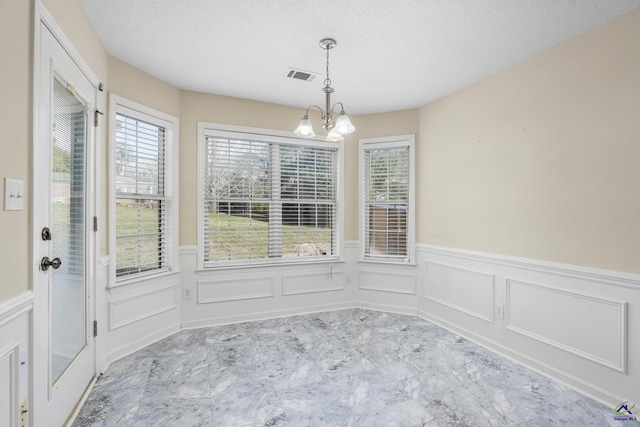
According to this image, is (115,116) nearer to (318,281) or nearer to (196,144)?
(196,144)

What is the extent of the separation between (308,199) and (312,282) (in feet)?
3.49

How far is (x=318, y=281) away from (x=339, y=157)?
164cm

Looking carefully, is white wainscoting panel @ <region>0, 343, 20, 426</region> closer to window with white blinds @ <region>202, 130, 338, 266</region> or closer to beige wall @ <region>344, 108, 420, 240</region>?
window with white blinds @ <region>202, 130, 338, 266</region>

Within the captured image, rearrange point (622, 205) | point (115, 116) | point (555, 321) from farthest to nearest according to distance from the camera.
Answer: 1. point (115, 116)
2. point (555, 321)
3. point (622, 205)

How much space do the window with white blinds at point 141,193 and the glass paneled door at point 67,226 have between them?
589 mm

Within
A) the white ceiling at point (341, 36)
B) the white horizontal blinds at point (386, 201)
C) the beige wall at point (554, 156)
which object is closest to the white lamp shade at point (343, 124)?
the white ceiling at point (341, 36)

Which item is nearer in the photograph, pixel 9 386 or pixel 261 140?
pixel 9 386

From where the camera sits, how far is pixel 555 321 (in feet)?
8.32

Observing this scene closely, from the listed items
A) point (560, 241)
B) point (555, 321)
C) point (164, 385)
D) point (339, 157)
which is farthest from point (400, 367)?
point (339, 157)

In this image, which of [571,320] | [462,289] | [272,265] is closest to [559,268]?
[571,320]

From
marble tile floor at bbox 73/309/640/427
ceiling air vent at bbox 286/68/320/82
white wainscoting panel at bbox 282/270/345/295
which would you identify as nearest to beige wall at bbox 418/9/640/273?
marble tile floor at bbox 73/309/640/427

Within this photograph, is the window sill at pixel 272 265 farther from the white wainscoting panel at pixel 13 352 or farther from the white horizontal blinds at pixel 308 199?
the white wainscoting panel at pixel 13 352

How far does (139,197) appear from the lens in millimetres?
3031

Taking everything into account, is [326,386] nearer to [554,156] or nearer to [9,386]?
[9,386]
